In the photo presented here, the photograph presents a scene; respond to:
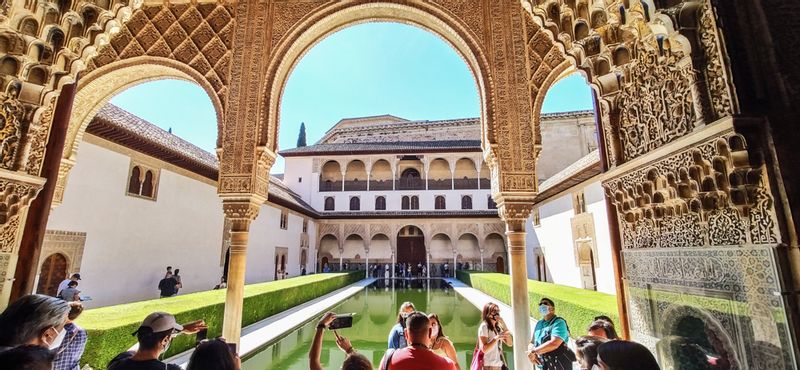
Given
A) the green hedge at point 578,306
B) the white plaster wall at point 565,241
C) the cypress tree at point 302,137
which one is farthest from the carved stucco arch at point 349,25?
the cypress tree at point 302,137

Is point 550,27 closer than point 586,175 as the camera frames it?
Yes

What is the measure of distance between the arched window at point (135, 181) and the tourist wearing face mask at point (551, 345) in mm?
9741

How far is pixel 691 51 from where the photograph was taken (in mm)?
1421

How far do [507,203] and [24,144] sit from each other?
4.38 meters

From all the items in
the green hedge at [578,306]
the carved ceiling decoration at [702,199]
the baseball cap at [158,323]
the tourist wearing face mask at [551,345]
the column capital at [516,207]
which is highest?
the column capital at [516,207]

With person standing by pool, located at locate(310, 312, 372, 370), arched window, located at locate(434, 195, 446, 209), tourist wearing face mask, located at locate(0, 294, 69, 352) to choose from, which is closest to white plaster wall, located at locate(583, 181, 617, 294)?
person standing by pool, located at locate(310, 312, 372, 370)

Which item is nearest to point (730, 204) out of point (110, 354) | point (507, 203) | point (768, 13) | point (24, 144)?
point (768, 13)

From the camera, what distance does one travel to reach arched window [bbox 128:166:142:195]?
345 inches

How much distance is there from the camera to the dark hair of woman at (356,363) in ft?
4.63

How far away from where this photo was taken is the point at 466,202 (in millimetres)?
22328

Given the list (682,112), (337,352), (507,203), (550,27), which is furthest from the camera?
(337,352)

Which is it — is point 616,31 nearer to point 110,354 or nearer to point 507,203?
point 507,203

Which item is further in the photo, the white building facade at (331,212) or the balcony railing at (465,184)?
the balcony railing at (465,184)

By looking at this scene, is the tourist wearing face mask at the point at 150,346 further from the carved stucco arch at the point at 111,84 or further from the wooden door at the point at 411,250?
the wooden door at the point at 411,250
